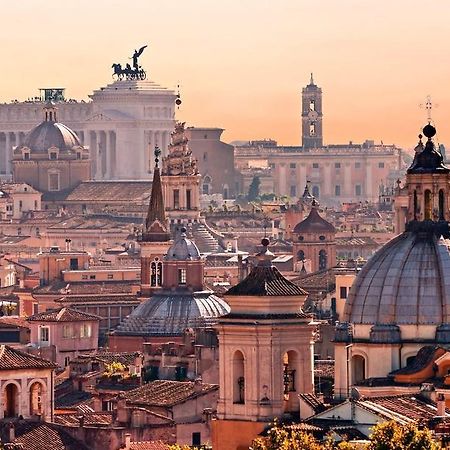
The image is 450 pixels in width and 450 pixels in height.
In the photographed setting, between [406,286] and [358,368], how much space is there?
1.26 metres

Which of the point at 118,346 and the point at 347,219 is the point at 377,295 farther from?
the point at 347,219

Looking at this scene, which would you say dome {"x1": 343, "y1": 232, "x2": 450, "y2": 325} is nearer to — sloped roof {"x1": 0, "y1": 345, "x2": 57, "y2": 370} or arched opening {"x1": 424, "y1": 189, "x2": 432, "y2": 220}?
arched opening {"x1": 424, "y1": 189, "x2": 432, "y2": 220}

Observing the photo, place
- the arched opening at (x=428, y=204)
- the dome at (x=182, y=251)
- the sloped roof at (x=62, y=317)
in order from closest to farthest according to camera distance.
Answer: the arched opening at (x=428, y=204), the sloped roof at (x=62, y=317), the dome at (x=182, y=251)

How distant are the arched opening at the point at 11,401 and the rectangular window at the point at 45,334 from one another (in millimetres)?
29763

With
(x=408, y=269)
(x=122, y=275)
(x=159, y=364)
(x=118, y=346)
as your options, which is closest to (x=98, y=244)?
(x=122, y=275)

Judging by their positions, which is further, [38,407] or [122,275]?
[122,275]

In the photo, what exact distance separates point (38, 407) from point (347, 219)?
114 m

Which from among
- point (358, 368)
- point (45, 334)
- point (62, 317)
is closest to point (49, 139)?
point (62, 317)

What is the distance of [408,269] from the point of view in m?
53.5

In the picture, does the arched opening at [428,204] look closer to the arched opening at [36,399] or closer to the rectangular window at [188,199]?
the arched opening at [36,399]

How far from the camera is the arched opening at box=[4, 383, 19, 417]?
210ft

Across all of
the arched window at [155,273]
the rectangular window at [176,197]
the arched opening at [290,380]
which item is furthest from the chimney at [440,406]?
the rectangular window at [176,197]

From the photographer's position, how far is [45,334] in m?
94.9

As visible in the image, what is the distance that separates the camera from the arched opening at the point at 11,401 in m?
63.9
